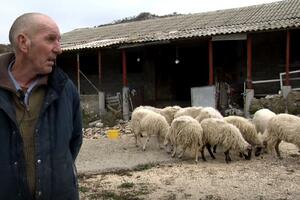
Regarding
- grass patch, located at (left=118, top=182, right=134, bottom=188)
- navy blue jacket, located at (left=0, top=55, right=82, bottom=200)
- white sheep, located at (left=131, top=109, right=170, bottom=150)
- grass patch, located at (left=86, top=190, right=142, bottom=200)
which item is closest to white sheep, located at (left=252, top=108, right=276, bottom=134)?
white sheep, located at (left=131, top=109, right=170, bottom=150)

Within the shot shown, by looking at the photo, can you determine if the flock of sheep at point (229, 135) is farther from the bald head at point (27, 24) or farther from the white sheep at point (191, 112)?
the bald head at point (27, 24)

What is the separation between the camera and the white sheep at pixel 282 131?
9.20m

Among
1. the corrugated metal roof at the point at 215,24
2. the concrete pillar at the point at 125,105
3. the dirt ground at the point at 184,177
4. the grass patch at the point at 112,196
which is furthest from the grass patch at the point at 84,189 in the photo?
the concrete pillar at the point at 125,105

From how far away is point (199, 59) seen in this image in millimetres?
21469

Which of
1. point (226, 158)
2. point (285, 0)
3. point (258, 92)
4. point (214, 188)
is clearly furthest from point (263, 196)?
point (285, 0)

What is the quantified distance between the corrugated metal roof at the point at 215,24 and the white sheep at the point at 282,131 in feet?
19.7

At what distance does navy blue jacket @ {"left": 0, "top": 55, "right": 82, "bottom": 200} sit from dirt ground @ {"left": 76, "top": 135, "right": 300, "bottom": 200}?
433 centimetres

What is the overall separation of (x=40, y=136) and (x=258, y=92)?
634 inches

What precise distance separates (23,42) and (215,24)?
17208mm

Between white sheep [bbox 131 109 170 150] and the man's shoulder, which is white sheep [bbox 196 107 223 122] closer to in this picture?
white sheep [bbox 131 109 170 150]

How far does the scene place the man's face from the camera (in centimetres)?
251

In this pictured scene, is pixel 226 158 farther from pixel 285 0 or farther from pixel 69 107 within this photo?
pixel 285 0

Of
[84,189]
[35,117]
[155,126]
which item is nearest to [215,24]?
[155,126]

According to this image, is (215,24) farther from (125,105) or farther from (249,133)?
(249,133)
